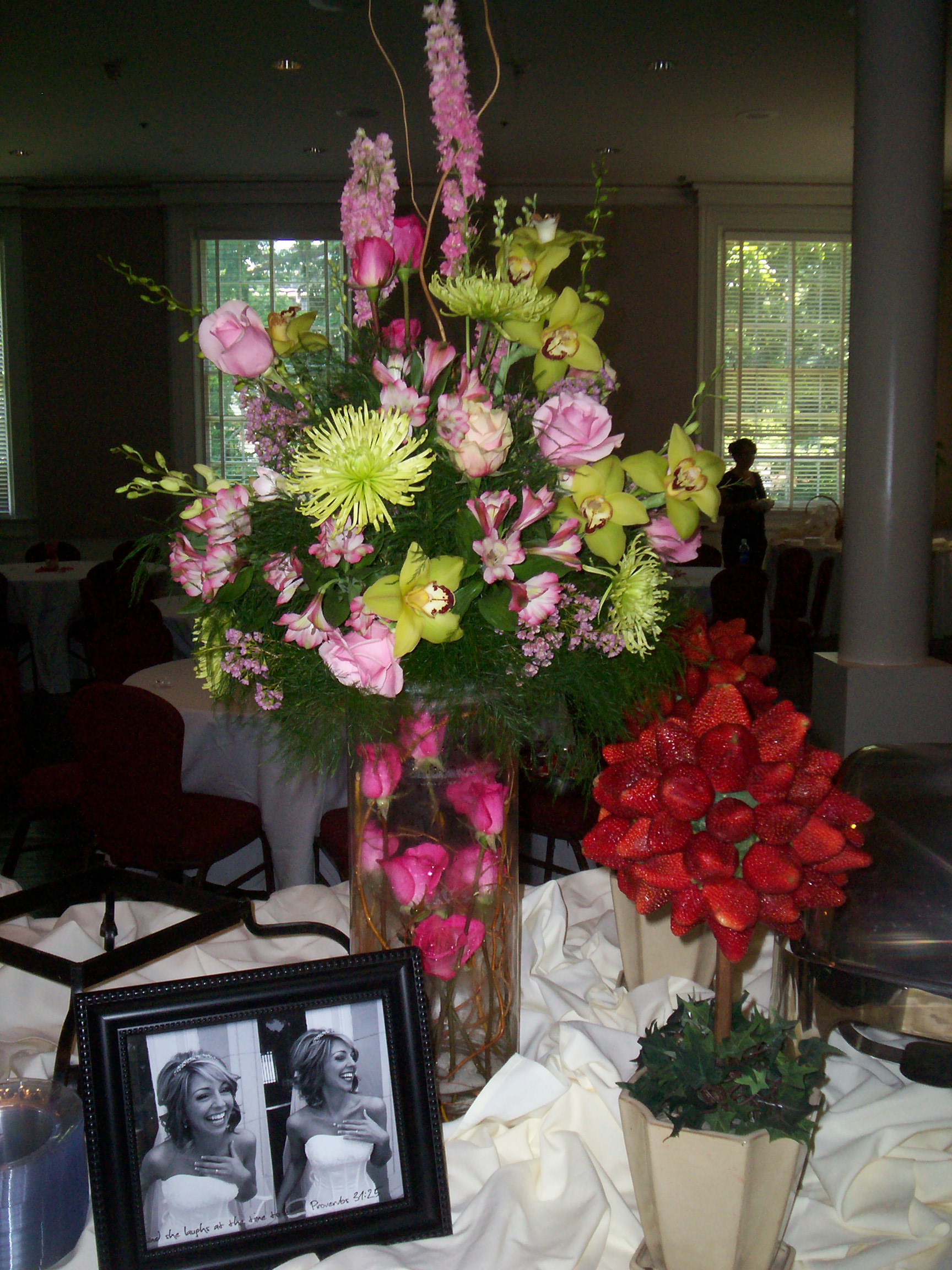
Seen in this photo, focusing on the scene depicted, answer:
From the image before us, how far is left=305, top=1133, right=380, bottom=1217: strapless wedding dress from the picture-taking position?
0.74 m

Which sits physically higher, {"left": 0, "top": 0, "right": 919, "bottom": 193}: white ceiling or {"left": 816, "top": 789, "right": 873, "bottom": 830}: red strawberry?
{"left": 0, "top": 0, "right": 919, "bottom": 193}: white ceiling

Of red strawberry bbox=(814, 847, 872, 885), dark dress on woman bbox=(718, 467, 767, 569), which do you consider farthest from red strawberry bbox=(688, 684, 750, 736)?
dark dress on woman bbox=(718, 467, 767, 569)

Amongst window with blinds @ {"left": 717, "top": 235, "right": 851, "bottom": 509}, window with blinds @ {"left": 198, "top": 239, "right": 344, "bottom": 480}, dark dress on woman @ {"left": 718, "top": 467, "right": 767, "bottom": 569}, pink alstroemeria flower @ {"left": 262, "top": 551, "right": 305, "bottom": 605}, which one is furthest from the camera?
window with blinds @ {"left": 717, "top": 235, "right": 851, "bottom": 509}

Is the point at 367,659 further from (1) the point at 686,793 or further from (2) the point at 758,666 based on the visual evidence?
Result: (2) the point at 758,666

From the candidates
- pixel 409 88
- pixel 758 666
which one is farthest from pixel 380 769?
pixel 409 88

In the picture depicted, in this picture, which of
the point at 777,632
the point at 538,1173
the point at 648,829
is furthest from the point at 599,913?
the point at 777,632

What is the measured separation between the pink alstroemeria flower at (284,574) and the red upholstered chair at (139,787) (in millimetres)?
1931

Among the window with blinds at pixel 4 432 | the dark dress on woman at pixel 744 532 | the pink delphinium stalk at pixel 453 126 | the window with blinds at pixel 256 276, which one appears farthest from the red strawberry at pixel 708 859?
the window with blinds at pixel 4 432

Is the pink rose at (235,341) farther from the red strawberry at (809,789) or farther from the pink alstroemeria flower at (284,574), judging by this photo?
the red strawberry at (809,789)

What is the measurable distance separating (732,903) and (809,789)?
0.35 feet

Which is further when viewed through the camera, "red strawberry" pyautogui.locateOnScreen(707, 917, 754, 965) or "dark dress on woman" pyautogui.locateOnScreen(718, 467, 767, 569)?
"dark dress on woman" pyautogui.locateOnScreen(718, 467, 767, 569)

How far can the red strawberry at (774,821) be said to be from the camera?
2.48 feet

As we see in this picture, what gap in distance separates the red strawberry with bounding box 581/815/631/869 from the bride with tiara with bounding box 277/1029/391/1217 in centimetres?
23

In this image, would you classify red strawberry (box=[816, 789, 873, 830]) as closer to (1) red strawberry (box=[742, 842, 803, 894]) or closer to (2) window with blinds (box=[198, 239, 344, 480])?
(1) red strawberry (box=[742, 842, 803, 894])
